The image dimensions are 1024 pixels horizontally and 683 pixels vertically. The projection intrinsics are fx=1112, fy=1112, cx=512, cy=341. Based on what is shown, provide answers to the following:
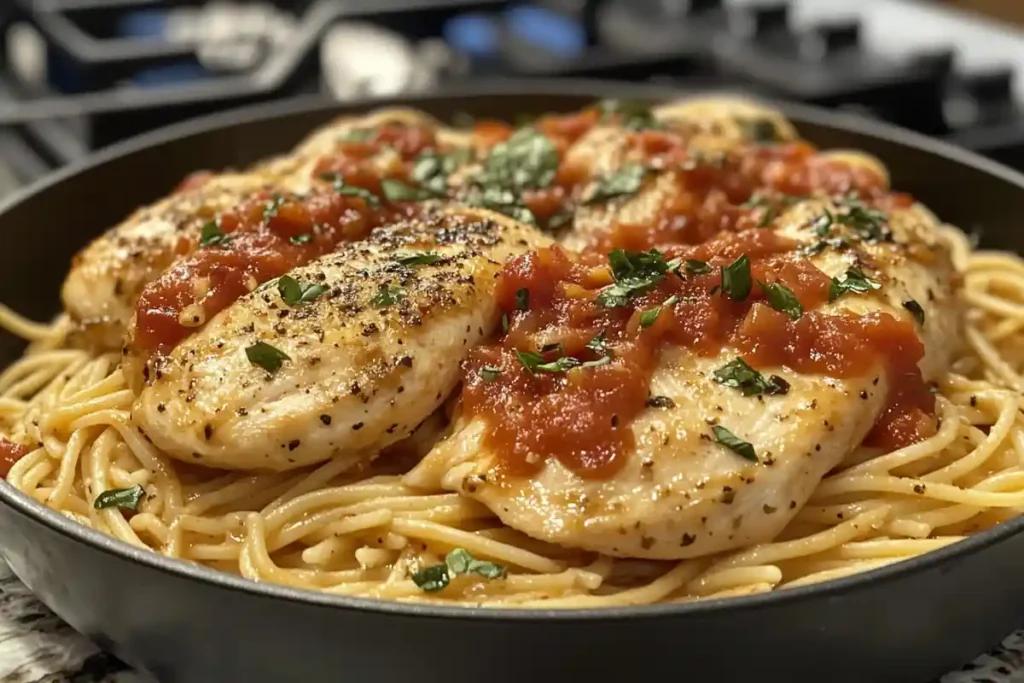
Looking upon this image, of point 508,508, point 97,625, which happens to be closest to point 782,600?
Answer: point 508,508

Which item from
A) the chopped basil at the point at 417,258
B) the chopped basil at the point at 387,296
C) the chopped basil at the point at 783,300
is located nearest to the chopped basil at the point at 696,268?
the chopped basil at the point at 783,300

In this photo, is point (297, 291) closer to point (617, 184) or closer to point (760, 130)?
point (617, 184)

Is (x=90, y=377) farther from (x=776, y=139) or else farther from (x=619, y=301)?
(x=776, y=139)

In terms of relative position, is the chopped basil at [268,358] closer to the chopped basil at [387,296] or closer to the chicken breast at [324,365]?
the chicken breast at [324,365]

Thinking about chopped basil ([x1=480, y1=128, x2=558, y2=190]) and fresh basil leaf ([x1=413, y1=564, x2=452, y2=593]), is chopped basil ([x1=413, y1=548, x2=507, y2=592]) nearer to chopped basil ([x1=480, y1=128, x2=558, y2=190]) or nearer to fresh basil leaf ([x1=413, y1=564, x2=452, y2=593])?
fresh basil leaf ([x1=413, y1=564, x2=452, y2=593])

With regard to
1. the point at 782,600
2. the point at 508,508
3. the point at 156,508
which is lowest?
the point at 156,508

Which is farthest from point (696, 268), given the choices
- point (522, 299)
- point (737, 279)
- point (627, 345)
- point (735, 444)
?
point (735, 444)
